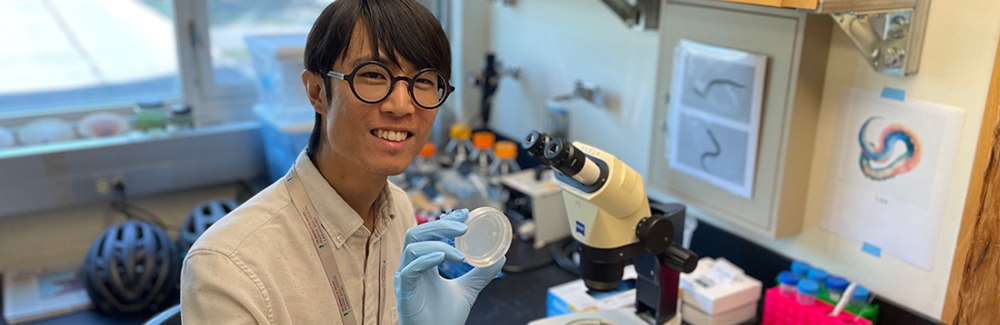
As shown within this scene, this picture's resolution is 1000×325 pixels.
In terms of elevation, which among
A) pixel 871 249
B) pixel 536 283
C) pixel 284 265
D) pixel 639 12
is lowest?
pixel 536 283

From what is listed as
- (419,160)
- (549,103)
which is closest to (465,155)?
(419,160)

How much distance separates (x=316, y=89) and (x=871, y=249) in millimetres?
1218

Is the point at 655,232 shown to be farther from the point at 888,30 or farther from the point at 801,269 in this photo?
the point at 888,30

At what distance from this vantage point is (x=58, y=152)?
2.29 m

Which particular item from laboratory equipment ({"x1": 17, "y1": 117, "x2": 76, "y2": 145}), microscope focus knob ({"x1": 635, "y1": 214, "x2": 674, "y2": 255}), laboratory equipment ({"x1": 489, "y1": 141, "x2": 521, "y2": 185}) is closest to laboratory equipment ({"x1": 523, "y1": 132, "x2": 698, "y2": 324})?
microscope focus knob ({"x1": 635, "y1": 214, "x2": 674, "y2": 255})

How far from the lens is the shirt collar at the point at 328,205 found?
3.90 feet

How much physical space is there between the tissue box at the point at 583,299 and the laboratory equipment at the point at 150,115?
1.59 meters

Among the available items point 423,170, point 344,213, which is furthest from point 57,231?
point 344,213

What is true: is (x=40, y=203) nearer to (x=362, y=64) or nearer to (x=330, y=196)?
(x=330, y=196)

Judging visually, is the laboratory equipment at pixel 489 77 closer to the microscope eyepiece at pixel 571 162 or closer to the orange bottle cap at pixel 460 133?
the orange bottle cap at pixel 460 133

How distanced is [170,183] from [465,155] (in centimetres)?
104

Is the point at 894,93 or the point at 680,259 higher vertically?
the point at 894,93

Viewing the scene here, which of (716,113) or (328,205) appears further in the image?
(716,113)

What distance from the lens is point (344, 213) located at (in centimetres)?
119
